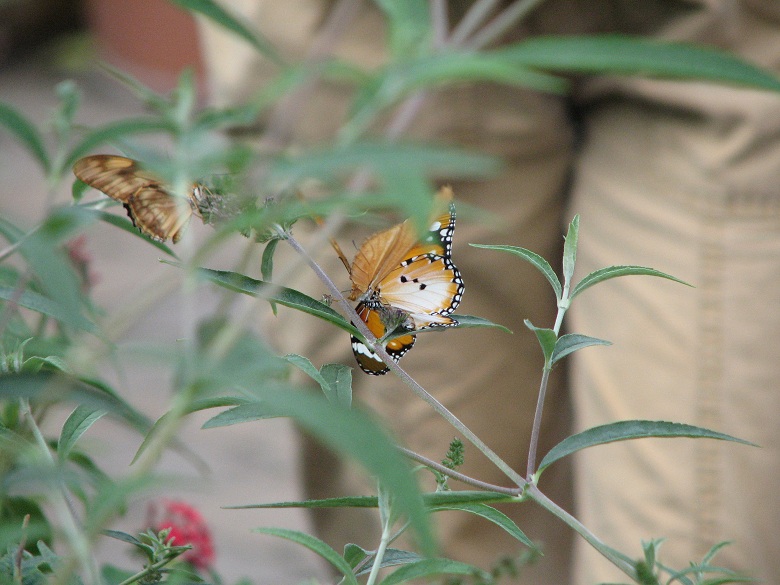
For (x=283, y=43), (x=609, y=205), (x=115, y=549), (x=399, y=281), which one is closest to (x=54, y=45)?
(x=115, y=549)

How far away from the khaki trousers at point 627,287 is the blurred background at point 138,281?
42 centimetres

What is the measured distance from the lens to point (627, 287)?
4.34 ft

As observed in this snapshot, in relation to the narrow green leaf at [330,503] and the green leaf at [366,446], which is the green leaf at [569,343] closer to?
the narrow green leaf at [330,503]

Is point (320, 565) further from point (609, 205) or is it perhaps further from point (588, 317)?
point (609, 205)

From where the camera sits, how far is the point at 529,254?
44 cm

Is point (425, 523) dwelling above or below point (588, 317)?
below

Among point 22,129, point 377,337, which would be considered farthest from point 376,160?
point 377,337

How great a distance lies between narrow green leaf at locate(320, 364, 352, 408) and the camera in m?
0.41

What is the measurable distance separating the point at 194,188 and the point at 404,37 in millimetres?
157

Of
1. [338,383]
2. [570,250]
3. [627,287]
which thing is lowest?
[338,383]

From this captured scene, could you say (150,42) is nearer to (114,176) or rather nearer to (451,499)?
(114,176)

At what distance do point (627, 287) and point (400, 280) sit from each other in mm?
804

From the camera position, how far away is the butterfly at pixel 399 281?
548 mm

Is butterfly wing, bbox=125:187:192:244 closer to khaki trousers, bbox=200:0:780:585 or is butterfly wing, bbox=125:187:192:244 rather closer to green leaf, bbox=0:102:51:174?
green leaf, bbox=0:102:51:174
